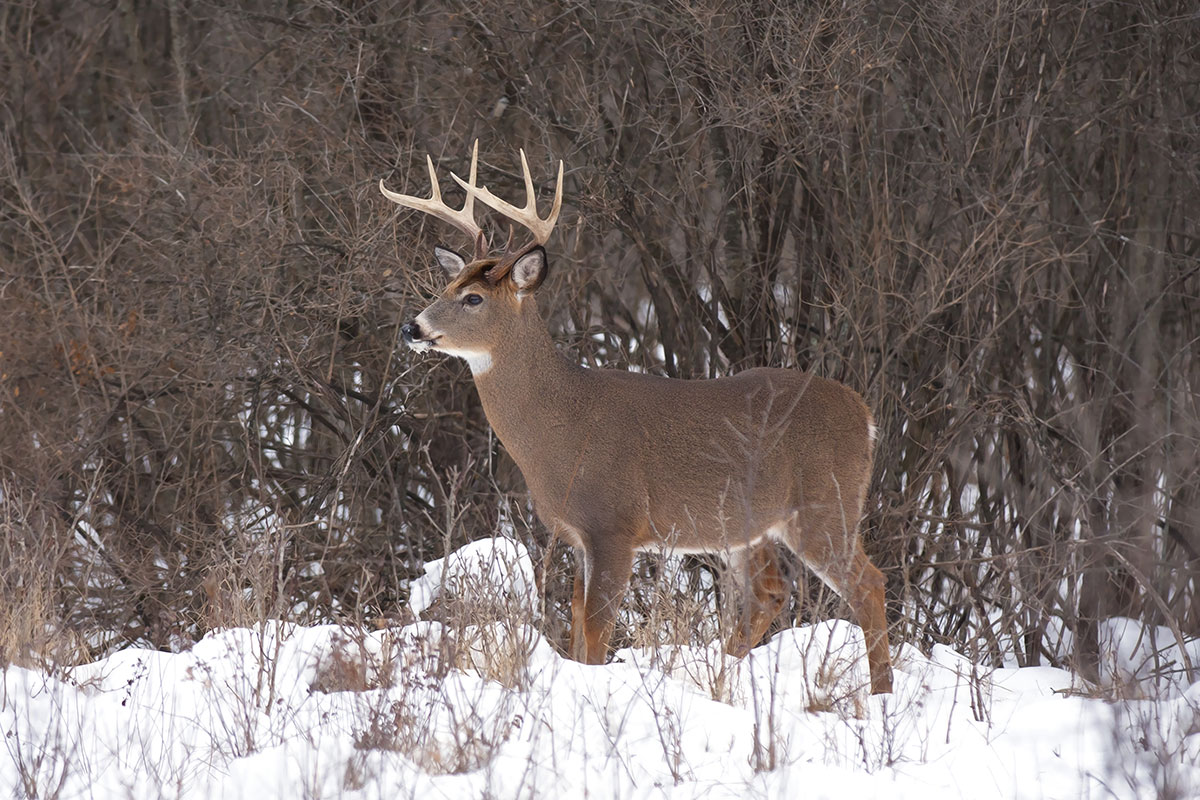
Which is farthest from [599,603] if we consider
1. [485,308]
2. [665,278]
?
[665,278]

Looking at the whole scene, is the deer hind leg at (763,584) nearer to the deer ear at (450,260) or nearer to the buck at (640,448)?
the buck at (640,448)

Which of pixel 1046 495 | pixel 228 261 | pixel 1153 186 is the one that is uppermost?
pixel 1153 186

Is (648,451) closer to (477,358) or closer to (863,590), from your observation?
(477,358)

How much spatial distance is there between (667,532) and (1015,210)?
10.8ft

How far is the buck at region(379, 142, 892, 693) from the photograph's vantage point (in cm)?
564

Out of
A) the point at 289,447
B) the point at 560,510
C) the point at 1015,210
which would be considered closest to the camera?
the point at 560,510

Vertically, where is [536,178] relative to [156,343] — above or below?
above

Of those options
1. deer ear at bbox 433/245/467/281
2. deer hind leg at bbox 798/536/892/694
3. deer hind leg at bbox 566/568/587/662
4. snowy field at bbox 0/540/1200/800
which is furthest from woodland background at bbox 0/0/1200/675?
snowy field at bbox 0/540/1200/800

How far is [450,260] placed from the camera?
21.2 ft

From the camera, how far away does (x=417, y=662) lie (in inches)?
173

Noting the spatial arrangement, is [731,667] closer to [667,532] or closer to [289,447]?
[667,532]

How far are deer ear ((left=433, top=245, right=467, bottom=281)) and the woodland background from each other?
100cm

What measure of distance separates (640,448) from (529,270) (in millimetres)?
864

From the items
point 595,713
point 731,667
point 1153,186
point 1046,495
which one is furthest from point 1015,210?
point 595,713
